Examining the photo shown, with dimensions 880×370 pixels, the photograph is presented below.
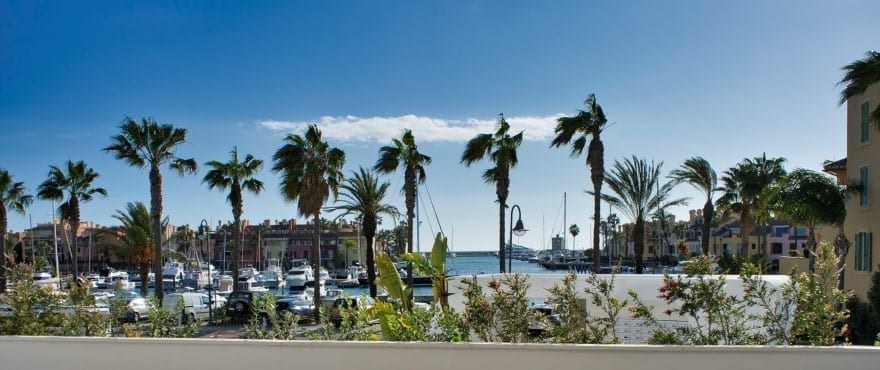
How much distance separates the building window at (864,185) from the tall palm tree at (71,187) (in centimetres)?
3701

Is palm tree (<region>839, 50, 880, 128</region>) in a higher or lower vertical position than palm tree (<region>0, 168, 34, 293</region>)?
higher

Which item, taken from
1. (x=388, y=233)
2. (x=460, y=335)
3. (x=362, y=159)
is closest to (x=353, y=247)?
(x=388, y=233)

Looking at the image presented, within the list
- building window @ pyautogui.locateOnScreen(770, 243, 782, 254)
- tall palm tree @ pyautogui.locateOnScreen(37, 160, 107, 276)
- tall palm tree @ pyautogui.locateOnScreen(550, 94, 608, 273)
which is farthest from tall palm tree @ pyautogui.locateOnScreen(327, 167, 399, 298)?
building window @ pyautogui.locateOnScreen(770, 243, 782, 254)

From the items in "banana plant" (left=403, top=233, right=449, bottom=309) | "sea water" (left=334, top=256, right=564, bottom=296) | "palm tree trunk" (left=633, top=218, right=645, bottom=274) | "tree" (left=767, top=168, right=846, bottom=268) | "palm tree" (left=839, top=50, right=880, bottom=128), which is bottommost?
"sea water" (left=334, top=256, right=564, bottom=296)

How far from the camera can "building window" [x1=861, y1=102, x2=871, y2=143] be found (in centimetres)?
1934

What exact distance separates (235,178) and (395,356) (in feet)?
90.3

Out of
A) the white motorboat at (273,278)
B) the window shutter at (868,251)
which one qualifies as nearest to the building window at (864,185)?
the window shutter at (868,251)

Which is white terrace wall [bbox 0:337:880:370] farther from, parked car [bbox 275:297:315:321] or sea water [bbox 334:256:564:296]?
parked car [bbox 275:297:315:321]

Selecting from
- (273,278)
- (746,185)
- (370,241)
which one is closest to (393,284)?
(370,241)

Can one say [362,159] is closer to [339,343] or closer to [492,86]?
[492,86]

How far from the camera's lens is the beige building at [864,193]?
61.8 feet

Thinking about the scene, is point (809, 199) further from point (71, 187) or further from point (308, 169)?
point (71, 187)

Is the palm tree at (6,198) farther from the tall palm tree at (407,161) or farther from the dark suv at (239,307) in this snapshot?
the tall palm tree at (407,161)

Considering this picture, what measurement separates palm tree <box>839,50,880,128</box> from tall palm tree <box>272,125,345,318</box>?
19927 mm
